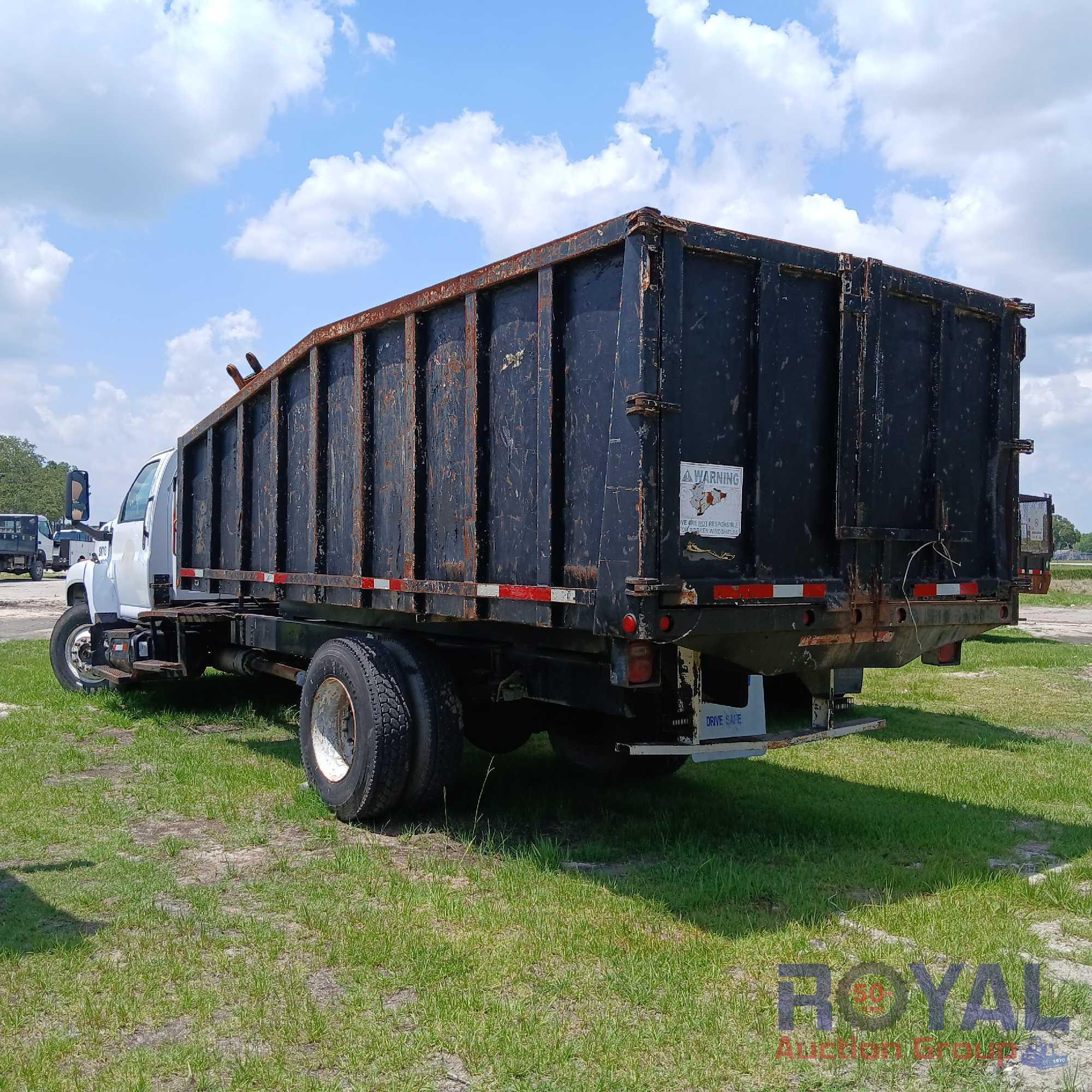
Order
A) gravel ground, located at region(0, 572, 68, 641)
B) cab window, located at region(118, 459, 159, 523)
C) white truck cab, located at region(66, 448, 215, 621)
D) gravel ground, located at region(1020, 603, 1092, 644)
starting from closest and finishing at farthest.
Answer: white truck cab, located at region(66, 448, 215, 621), cab window, located at region(118, 459, 159, 523), gravel ground, located at region(0, 572, 68, 641), gravel ground, located at region(1020, 603, 1092, 644)

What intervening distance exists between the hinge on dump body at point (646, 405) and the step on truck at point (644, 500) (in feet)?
0.05

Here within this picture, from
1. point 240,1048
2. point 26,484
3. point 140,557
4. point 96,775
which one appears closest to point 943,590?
point 240,1048

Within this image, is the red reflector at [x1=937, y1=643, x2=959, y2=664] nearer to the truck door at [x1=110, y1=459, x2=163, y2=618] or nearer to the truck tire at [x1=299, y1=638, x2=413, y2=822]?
the truck tire at [x1=299, y1=638, x2=413, y2=822]

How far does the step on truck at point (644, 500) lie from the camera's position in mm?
4551

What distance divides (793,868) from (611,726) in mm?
1466

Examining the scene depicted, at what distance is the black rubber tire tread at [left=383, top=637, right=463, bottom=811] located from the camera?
5.73m

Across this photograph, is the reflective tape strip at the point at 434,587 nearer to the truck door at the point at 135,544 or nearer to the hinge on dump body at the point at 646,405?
the hinge on dump body at the point at 646,405

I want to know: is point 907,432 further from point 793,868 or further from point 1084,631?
point 1084,631

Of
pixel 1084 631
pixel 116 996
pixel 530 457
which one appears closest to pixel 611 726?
pixel 530 457

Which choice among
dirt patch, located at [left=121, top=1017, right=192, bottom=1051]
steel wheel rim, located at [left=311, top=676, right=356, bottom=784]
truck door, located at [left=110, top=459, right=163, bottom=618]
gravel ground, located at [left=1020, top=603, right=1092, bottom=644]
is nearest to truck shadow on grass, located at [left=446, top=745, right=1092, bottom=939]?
steel wheel rim, located at [left=311, top=676, right=356, bottom=784]

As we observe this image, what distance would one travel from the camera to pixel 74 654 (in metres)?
10.5

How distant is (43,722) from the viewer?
29.1 feet

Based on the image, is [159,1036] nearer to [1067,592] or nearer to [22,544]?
[22,544]

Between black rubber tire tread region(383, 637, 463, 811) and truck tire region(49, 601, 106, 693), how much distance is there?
5720mm
